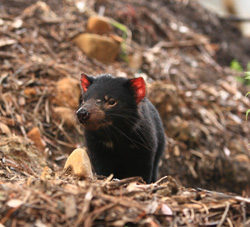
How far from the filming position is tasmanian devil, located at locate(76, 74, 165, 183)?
3613 millimetres

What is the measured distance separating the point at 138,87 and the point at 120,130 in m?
0.51

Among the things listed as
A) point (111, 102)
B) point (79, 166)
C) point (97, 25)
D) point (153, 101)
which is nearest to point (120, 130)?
point (111, 102)

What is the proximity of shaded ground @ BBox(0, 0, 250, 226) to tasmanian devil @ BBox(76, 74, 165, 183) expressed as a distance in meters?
0.62

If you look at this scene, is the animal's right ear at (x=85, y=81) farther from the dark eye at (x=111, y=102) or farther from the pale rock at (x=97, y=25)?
the pale rock at (x=97, y=25)

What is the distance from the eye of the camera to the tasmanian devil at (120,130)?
11.9 feet

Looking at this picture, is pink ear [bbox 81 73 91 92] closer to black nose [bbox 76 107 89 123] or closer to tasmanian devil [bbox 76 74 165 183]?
tasmanian devil [bbox 76 74 165 183]

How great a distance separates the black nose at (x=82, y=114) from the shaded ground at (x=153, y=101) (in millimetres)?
575

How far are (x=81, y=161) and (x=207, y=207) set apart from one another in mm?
1160

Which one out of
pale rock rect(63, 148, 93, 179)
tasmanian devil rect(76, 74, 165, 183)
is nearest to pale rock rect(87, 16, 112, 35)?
tasmanian devil rect(76, 74, 165, 183)

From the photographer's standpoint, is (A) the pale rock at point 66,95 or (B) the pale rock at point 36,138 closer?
(B) the pale rock at point 36,138

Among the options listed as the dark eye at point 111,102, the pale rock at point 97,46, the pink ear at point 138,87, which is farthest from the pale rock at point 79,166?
the pale rock at point 97,46

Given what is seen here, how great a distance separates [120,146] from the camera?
377 centimetres

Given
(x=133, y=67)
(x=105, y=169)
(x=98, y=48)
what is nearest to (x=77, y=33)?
(x=98, y=48)

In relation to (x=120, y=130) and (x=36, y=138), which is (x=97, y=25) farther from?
(x=120, y=130)
